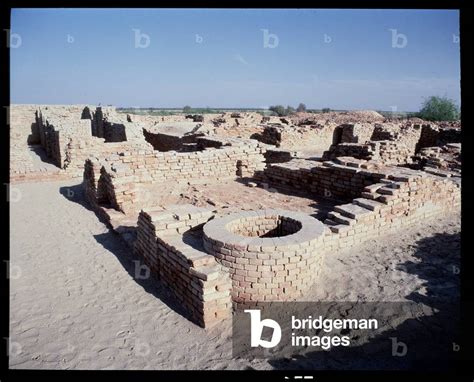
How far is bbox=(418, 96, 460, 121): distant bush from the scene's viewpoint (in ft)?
109

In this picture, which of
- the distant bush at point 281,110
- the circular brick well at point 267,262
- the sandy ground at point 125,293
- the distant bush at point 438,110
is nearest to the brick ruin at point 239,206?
the circular brick well at point 267,262

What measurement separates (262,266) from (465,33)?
3223mm

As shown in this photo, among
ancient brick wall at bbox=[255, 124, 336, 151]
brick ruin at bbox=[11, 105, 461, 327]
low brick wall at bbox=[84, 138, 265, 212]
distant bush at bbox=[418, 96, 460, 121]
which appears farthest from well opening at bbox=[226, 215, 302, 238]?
distant bush at bbox=[418, 96, 460, 121]

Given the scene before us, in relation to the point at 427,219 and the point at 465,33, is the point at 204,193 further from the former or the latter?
the point at 465,33

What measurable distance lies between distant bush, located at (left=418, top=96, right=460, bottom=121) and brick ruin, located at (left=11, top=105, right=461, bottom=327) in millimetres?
23776

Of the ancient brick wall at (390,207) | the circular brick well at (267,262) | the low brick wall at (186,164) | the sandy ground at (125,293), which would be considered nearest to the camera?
the sandy ground at (125,293)

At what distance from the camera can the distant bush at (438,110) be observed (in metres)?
33.1

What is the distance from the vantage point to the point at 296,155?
1208 cm

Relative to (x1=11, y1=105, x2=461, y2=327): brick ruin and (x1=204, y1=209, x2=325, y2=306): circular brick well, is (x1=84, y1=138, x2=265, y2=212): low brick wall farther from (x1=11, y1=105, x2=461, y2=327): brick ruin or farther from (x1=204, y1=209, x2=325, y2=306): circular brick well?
(x1=204, y1=209, x2=325, y2=306): circular brick well

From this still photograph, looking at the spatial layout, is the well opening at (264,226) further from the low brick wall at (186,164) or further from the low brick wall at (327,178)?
the low brick wall at (186,164)

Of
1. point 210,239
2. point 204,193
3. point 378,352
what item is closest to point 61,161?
point 204,193

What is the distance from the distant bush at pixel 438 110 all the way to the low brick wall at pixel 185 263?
33.3 metres

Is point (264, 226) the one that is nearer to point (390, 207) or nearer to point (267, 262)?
point (267, 262)

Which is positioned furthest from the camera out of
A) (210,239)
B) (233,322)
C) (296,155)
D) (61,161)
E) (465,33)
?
(61,161)
